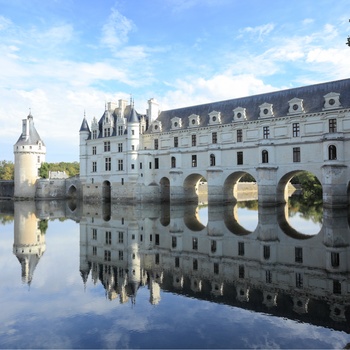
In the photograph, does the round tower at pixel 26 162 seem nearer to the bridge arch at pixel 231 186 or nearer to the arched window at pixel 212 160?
the arched window at pixel 212 160

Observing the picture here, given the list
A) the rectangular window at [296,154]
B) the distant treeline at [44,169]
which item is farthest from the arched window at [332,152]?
the distant treeline at [44,169]

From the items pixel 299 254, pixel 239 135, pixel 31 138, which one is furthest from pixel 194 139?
pixel 31 138

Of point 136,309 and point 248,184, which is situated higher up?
point 248,184

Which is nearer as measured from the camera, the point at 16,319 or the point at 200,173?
the point at 16,319

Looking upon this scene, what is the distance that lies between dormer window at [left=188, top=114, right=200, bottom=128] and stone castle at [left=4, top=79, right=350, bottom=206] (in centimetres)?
12

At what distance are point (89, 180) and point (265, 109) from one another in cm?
2513

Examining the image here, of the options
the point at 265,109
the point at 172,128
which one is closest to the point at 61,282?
the point at 265,109

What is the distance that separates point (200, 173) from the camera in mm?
37625

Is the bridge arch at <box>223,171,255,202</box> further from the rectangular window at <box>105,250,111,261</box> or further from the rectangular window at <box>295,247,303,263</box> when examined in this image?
the rectangular window at <box>105,250,111,261</box>

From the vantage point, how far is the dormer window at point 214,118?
36.9m

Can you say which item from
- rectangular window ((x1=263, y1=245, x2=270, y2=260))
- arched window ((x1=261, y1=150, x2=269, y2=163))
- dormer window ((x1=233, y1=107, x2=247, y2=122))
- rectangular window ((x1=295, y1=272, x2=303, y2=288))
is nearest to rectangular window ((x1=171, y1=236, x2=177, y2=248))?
rectangular window ((x1=263, y1=245, x2=270, y2=260))

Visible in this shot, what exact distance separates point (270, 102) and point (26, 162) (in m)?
35.8

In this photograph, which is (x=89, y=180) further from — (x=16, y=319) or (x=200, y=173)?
(x=16, y=319)

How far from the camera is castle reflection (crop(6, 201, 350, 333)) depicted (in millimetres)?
8375
